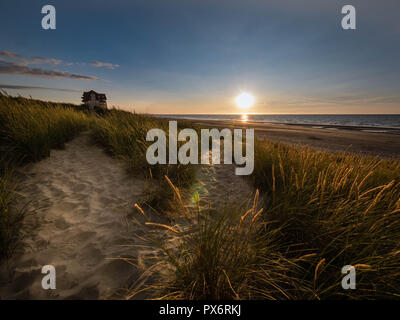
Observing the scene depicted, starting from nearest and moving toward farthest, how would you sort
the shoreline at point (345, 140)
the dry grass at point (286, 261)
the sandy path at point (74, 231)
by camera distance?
1. the dry grass at point (286, 261)
2. the sandy path at point (74, 231)
3. the shoreline at point (345, 140)

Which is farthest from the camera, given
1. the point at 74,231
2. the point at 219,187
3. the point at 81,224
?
the point at 219,187

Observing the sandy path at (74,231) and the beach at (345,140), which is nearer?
the sandy path at (74,231)

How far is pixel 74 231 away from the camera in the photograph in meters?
2.36

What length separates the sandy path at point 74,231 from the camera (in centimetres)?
168

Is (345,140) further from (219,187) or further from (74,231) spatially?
(74,231)

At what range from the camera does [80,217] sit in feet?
8.66

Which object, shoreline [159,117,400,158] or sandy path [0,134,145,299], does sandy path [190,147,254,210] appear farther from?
shoreline [159,117,400,158]

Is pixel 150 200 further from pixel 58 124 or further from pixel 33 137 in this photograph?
pixel 58 124

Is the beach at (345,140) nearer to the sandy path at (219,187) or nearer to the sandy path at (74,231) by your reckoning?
the sandy path at (219,187)

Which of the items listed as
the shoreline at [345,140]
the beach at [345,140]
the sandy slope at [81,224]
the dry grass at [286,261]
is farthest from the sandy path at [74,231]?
the beach at [345,140]

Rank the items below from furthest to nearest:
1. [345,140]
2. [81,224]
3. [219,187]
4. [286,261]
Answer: [345,140], [219,187], [81,224], [286,261]

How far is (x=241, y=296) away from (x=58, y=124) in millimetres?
6412

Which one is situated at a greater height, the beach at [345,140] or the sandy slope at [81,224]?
the beach at [345,140]

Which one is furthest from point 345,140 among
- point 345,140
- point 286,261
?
point 286,261
